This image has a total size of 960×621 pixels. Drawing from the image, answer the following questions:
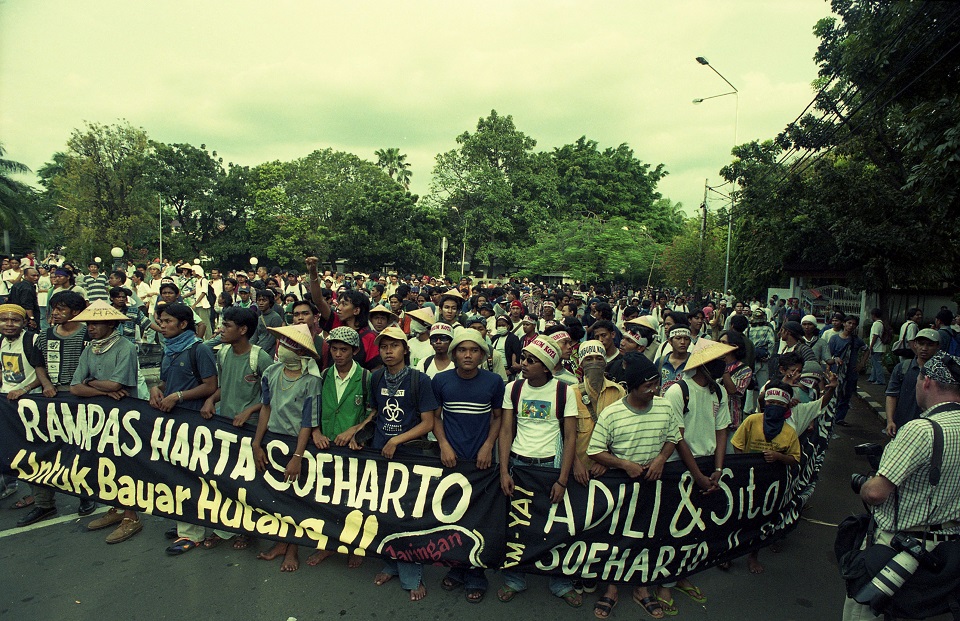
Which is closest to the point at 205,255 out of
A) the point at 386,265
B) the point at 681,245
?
the point at 386,265

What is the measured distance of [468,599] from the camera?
12.7ft

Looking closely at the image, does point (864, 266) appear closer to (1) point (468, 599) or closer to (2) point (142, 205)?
(1) point (468, 599)

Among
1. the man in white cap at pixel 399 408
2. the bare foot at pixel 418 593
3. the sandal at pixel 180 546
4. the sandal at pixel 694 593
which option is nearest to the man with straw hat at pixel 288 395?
the man in white cap at pixel 399 408

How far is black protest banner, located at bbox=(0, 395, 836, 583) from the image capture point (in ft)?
12.5

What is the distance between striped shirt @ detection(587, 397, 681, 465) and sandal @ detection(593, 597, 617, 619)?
1008 millimetres

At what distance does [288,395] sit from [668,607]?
3.15 m

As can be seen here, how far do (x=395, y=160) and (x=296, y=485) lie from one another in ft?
212

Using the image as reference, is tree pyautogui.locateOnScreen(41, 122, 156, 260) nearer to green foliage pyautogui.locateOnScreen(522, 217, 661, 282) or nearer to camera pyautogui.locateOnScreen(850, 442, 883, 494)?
green foliage pyautogui.locateOnScreen(522, 217, 661, 282)

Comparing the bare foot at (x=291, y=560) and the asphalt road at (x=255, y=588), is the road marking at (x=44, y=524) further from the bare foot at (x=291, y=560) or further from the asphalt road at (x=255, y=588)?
the bare foot at (x=291, y=560)

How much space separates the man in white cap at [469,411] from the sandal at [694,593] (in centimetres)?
145

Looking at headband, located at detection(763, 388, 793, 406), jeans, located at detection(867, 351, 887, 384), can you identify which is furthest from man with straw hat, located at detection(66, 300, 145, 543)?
jeans, located at detection(867, 351, 887, 384)

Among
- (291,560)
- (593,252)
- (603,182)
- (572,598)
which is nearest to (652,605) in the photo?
(572,598)

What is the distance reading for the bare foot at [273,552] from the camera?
431 centimetres

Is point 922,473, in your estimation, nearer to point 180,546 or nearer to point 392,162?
point 180,546
